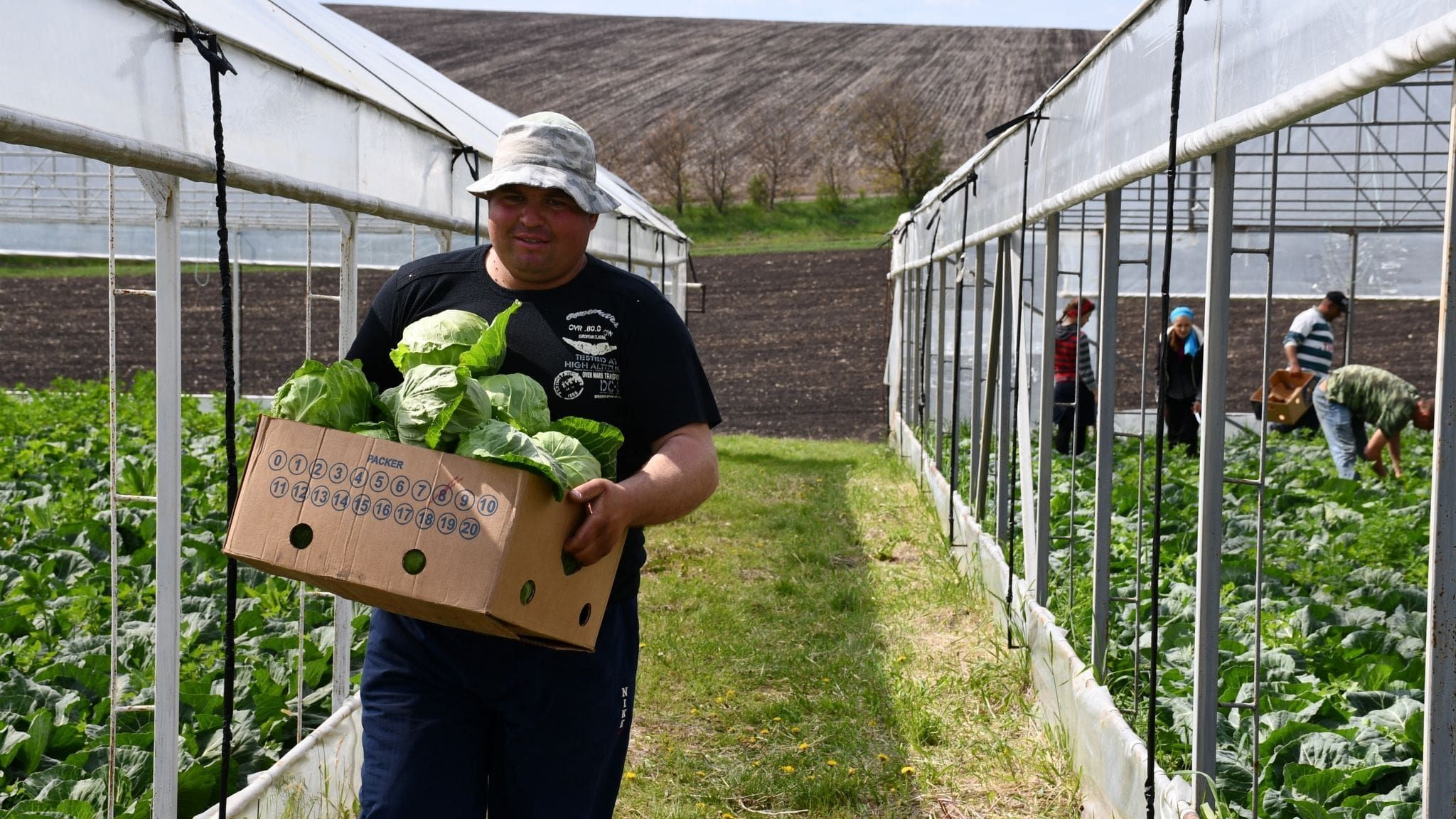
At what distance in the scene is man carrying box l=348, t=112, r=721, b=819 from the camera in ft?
7.75

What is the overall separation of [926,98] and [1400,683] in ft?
156

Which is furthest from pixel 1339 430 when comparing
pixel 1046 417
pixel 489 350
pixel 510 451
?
pixel 510 451

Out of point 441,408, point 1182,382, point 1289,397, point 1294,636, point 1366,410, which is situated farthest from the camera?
point 1182,382

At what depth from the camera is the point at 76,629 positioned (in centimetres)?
454

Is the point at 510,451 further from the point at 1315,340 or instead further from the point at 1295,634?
the point at 1315,340

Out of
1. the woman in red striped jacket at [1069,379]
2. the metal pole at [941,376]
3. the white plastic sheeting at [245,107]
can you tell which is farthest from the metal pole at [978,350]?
the woman in red striped jacket at [1069,379]

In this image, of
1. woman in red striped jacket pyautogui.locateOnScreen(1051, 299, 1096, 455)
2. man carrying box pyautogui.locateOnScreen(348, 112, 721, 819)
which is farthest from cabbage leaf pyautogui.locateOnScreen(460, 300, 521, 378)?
woman in red striped jacket pyautogui.locateOnScreen(1051, 299, 1096, 455)

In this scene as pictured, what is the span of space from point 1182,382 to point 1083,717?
8.69m

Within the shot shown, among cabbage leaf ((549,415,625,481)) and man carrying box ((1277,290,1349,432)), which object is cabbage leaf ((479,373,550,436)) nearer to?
cabbage leaf ((549,415,625,481))

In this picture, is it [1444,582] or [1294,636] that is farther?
[1294,636]

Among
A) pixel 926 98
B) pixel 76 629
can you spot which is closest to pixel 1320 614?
pixel 76 629

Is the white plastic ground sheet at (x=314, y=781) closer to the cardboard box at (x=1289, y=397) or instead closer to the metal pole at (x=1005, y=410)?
the metal pole at (x=1005, y=410)

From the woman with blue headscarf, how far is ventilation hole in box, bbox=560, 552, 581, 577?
1061 cm

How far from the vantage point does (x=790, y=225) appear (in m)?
37.8
